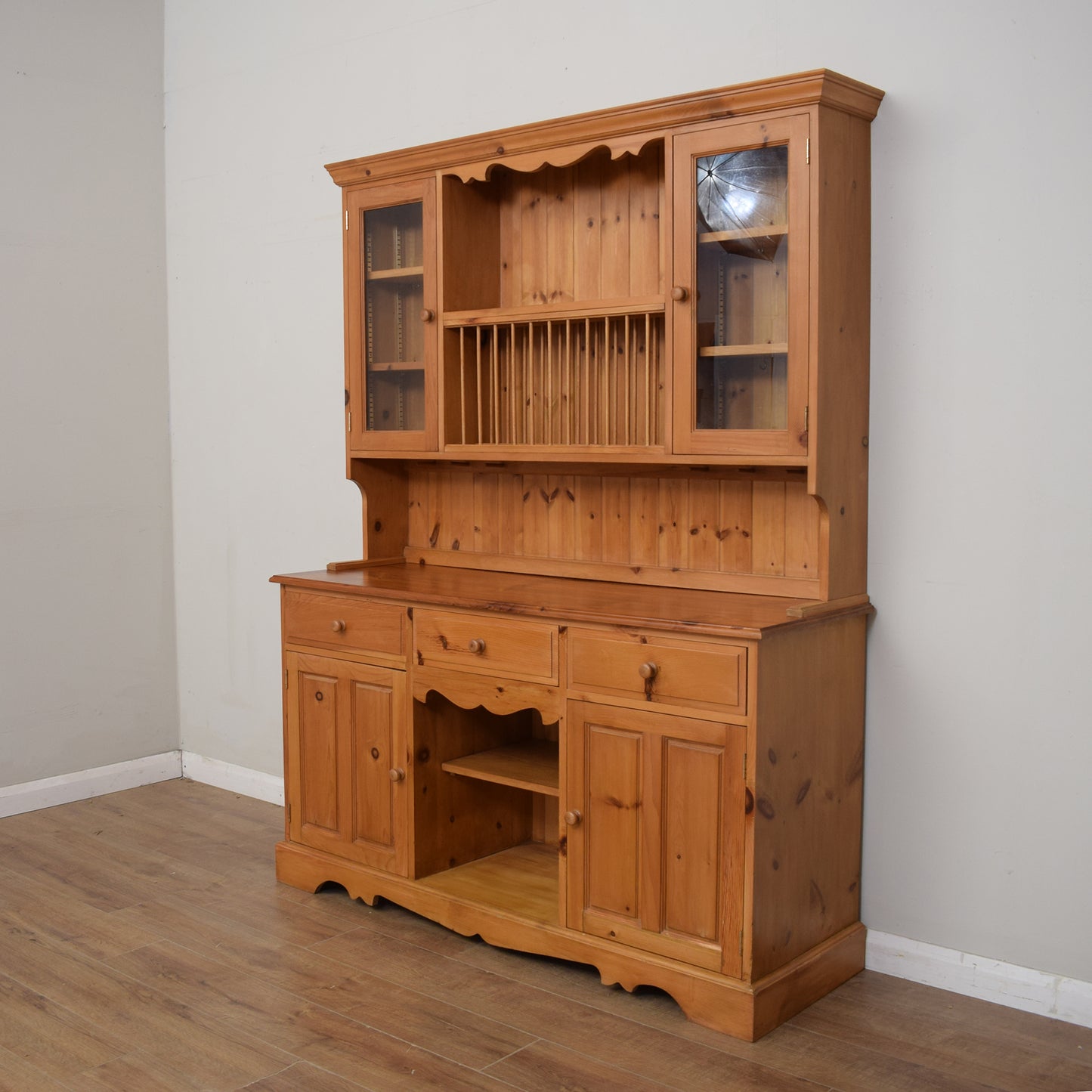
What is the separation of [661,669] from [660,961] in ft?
2.09

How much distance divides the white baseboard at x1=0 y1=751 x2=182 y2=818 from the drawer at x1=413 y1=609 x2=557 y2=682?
5.99 ft

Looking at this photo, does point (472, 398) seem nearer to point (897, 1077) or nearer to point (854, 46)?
point (854, 46)

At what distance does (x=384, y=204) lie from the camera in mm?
3193

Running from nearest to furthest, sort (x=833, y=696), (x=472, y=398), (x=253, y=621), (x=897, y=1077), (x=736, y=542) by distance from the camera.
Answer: (x=897, y=1077) → (x=833, y=696) → (x=736, y=542) → (x=472, y=398) → (x=253, y=621)

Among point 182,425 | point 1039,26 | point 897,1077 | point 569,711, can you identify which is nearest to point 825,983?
point 897,1077

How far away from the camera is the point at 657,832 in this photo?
250cm

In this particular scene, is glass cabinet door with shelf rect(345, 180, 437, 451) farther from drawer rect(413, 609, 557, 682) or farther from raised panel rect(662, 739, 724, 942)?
raised panel rect(662, 739, 724, 942)

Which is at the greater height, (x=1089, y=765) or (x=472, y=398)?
(x=472, y=398)

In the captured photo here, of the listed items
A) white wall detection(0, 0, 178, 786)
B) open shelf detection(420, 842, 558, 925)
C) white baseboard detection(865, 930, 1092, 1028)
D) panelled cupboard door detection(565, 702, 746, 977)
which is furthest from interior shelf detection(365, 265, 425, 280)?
white baseboard detection(865, 930, 1092, 1028)

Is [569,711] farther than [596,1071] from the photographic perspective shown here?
Yes

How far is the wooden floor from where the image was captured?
7.41 ft

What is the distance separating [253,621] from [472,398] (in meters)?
1.46

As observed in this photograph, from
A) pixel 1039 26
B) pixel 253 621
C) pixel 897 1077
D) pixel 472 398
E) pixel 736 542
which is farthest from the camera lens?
pixel 253 621

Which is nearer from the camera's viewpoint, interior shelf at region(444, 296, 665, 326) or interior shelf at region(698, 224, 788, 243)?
interior shelf at region(698, 224, 788, 243)
